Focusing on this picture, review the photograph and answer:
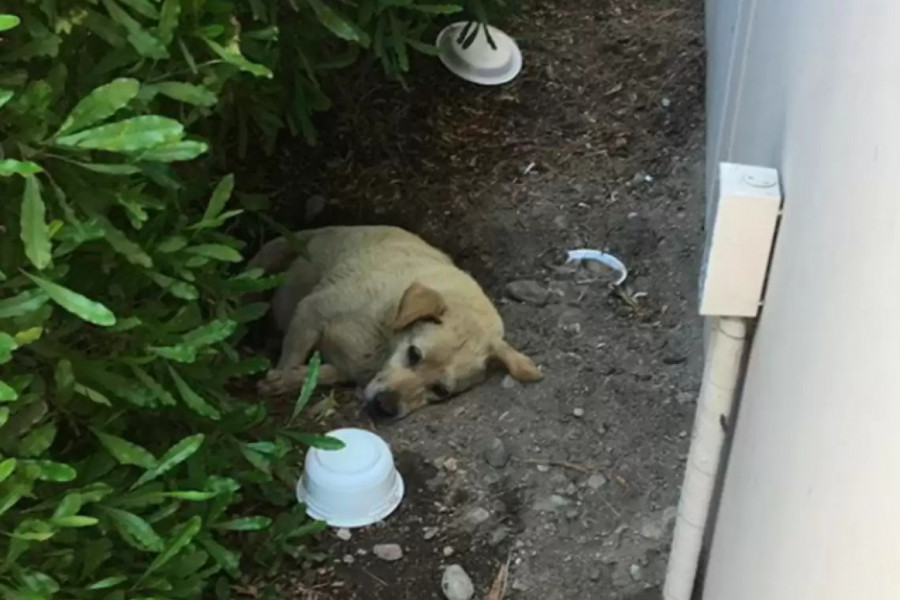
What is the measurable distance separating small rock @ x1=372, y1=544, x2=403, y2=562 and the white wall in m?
0.76

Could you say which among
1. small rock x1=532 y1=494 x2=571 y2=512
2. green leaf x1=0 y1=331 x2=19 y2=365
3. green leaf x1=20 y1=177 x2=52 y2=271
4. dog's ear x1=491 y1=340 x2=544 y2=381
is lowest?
small rock x1=532 y1=494 x2=571 y2=512

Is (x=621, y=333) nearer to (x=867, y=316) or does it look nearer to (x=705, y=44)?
(x=705, y=44)

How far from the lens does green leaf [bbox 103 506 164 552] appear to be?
1.72m

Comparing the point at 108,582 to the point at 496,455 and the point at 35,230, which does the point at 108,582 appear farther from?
the point at 496,455

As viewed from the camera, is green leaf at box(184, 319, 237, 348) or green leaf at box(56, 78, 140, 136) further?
green leaf at box(184, 319, 237, 348)

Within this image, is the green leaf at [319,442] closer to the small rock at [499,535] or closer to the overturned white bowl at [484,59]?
the small rock at [499,535]

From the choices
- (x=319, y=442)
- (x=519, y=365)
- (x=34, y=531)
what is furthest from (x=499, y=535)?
(x=34, y=531)

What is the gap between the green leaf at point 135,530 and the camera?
1719 millimetres

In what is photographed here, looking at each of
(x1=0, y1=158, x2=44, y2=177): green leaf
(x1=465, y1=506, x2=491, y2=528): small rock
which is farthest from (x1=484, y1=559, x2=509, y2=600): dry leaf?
(x1=0, y1=158, x2=44, y2=177): green leaf

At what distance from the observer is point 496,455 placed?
273 cm

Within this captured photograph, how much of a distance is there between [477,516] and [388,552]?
21 centimetres

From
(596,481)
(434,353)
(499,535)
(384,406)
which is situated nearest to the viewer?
(499,535)

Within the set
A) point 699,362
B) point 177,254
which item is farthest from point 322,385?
point 177,254

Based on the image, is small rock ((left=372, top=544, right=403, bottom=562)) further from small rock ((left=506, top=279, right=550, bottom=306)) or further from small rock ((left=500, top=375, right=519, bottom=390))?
small rock ((left=506, top=279, right=550, bottom=306))
